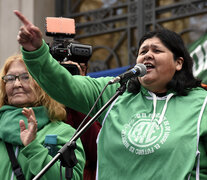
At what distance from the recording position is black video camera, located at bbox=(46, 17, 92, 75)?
4.09m

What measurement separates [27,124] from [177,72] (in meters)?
1.19

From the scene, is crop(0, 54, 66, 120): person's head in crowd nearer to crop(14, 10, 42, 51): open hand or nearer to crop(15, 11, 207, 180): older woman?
crop(15, 11, 207, 180): older woman

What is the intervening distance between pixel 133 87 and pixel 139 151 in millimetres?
510

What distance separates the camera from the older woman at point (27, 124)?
11.6 ft

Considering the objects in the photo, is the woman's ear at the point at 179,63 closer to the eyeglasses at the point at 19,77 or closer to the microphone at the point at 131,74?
the microphone at the point at 131,74

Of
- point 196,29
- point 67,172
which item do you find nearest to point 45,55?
point 67,172

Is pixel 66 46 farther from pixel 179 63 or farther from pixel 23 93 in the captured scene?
pixel 179 63

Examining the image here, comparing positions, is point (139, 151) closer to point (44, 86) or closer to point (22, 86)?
point (44, 86)

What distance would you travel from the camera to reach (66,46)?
4133mm

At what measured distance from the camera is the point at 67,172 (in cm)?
280

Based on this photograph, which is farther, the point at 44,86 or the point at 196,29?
the point at 196,29

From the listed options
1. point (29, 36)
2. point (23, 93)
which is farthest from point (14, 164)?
point (29, 36)

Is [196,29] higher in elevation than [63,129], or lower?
higher

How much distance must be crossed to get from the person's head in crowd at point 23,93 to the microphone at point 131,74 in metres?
1.06
